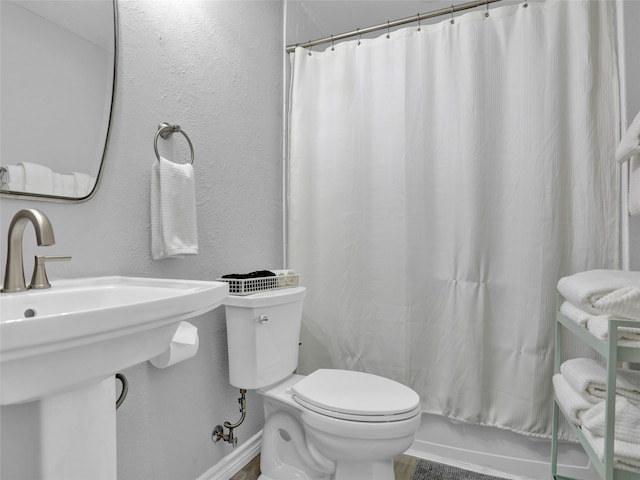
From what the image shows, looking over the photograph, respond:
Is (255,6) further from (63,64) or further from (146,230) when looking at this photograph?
(146,230)

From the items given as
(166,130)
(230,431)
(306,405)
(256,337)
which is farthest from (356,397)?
(166,130)

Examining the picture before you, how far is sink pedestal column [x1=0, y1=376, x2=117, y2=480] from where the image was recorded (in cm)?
68

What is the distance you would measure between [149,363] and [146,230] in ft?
1.37

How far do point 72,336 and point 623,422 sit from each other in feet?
4.04

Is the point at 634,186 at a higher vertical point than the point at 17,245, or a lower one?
higher

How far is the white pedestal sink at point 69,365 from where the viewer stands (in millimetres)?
533

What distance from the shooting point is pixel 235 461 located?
1581 millimetres

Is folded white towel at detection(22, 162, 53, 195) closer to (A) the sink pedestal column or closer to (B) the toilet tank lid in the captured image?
(A) the sink pedestal column

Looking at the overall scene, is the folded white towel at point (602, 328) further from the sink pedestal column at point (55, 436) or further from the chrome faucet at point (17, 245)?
the chrome faucet at point (17, 245)

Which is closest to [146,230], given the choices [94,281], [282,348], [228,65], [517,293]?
[94,281]

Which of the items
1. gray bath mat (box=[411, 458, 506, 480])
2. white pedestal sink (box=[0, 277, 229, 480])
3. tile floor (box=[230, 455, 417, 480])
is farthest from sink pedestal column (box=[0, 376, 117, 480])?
gray bath mat (box=[411, 458, 506, 480])

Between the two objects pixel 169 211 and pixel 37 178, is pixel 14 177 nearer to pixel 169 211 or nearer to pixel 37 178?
pixel 37 178

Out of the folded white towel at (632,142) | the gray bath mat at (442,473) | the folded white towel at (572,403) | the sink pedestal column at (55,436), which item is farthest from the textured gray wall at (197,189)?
the folded white towel at (632,142)

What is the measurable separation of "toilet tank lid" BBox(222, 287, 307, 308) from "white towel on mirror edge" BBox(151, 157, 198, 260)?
10.0 inches
